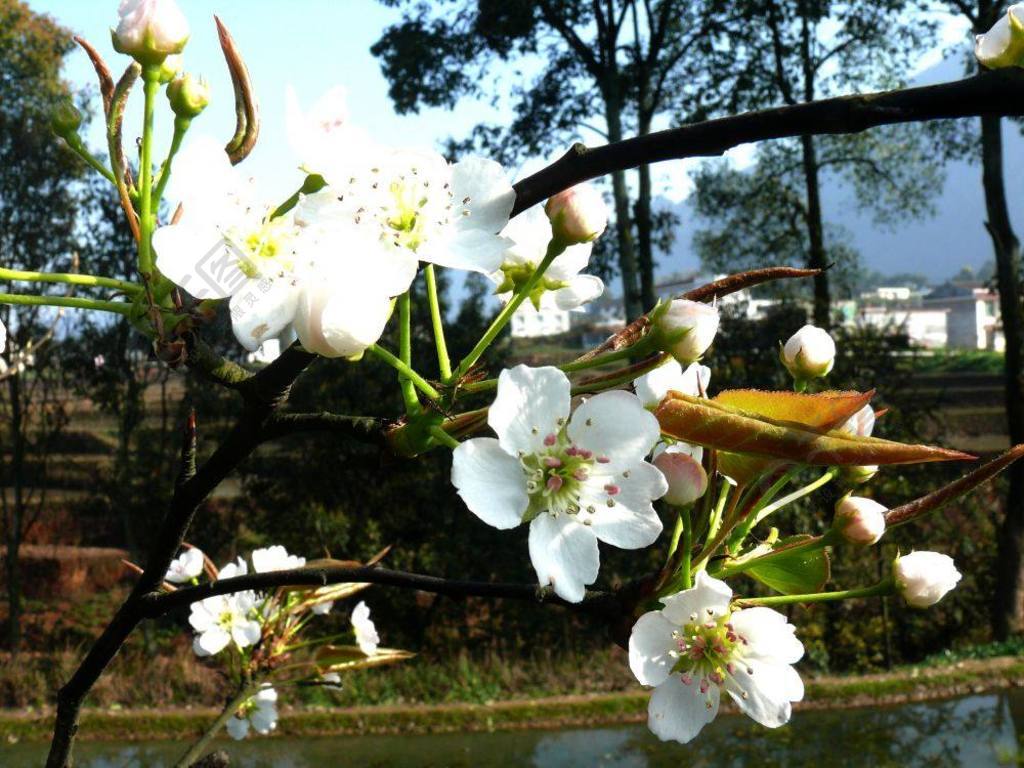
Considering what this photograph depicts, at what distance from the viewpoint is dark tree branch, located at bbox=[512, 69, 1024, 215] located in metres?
0.32

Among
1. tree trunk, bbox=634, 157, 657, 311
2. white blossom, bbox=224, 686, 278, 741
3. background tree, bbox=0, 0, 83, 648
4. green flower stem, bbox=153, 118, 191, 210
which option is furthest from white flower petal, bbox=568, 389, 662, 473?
tree trunk, bbox=634, 157, 657, 311

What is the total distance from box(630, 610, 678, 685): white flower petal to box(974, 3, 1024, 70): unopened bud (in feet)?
0.99

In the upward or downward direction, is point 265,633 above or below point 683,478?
below

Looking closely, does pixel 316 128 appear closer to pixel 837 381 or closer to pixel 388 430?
pixel 388 430

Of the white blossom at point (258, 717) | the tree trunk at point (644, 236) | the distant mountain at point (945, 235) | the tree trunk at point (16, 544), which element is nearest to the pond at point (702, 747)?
the tree trunk at point (16, 544)

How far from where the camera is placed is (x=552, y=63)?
8.16 m

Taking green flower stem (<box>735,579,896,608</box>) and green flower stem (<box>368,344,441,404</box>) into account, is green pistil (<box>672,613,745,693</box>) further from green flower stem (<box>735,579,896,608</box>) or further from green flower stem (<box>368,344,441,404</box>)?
green flower stem (<box>368,344,441,404</box>)

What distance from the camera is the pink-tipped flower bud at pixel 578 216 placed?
0.44 m

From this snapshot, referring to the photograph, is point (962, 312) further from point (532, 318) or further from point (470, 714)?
point (470, 714)

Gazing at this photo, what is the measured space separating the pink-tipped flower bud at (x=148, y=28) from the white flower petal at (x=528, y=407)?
9.2 inches

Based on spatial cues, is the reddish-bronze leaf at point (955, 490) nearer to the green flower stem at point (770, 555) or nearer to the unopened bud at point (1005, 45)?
the green flower stem at point (770, 555)

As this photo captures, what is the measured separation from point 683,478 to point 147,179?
29 cm

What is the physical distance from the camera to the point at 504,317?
17.9 inches

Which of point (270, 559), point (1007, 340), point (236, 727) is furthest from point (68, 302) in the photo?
point (1007, 340)
